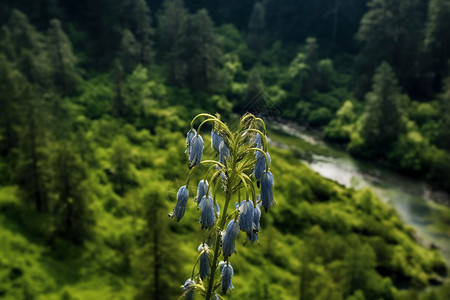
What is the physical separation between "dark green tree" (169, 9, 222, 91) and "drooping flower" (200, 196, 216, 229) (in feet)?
98.6

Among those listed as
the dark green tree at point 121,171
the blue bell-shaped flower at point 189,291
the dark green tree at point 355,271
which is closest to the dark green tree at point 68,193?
the dark green tree at point 121,171

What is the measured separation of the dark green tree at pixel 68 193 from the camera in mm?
13695

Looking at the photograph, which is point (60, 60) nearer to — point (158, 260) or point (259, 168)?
point (158, 260)

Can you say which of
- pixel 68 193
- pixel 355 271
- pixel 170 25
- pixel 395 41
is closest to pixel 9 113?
pixel 68 193

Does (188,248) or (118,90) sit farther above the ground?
(118,90)

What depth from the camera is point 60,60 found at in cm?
2780

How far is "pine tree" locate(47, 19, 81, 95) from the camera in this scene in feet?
90.6

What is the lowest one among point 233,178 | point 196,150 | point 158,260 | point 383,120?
point 383,120

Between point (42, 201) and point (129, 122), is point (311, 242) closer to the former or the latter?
point (42, 201)

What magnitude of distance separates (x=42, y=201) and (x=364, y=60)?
30597mm

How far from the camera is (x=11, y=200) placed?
1532 cm

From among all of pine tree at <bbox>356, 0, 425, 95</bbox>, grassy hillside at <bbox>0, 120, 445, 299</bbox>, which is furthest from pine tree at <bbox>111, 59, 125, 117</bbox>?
pine tree at <bbox>356, 0, 425, 95</bbox>

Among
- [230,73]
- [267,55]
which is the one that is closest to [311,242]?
[230,73]

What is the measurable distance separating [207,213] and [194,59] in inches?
1205
